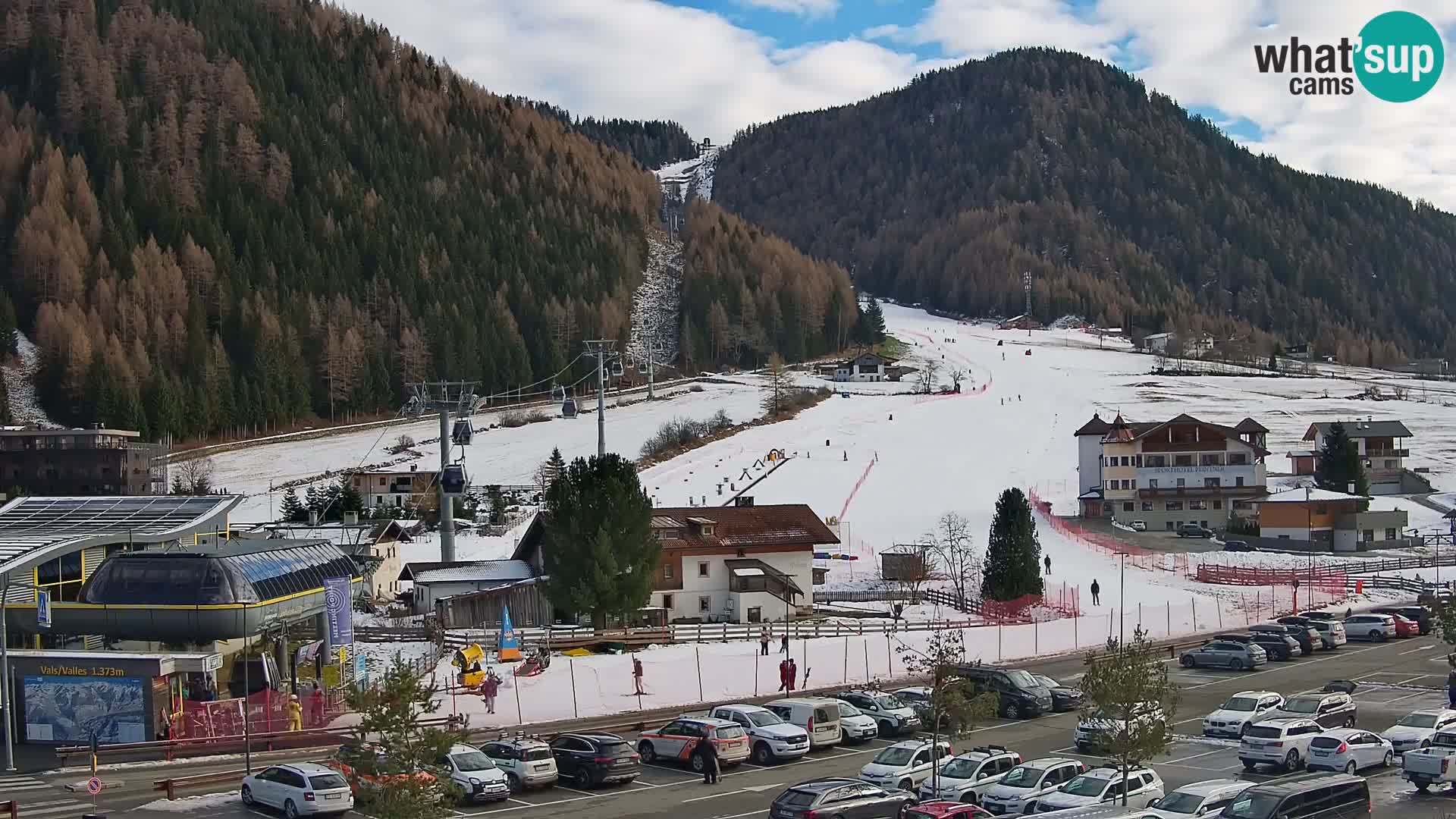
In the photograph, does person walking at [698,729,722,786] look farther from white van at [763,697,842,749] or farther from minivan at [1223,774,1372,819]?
minivan at [1223,774,1372,819]

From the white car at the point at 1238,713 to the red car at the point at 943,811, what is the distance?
9.78m

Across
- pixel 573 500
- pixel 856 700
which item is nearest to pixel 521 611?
pixel 573 500

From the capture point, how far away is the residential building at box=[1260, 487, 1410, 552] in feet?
232

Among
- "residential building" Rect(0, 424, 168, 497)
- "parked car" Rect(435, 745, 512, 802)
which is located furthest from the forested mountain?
"parked car" Rect(435, 745, 512, 802)

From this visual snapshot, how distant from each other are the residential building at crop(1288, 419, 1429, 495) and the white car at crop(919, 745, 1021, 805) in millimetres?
69726

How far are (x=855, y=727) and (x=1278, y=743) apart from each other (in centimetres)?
813

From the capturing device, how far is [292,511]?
7688 centimetres

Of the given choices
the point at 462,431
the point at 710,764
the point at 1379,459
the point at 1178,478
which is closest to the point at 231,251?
the point at 462,431

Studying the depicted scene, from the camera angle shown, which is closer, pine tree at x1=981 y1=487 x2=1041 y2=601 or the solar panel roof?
the solar panel roof

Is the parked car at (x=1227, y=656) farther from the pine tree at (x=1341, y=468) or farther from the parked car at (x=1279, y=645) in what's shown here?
the pine tree at (x=1341, y=468)

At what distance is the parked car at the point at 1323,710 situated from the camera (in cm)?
2991

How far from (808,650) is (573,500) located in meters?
8.60

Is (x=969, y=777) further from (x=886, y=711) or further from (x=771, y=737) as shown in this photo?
(x=886, y=711)

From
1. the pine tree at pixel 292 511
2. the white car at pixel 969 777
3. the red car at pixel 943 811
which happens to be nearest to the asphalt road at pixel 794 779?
the white car at pixel 969 777
